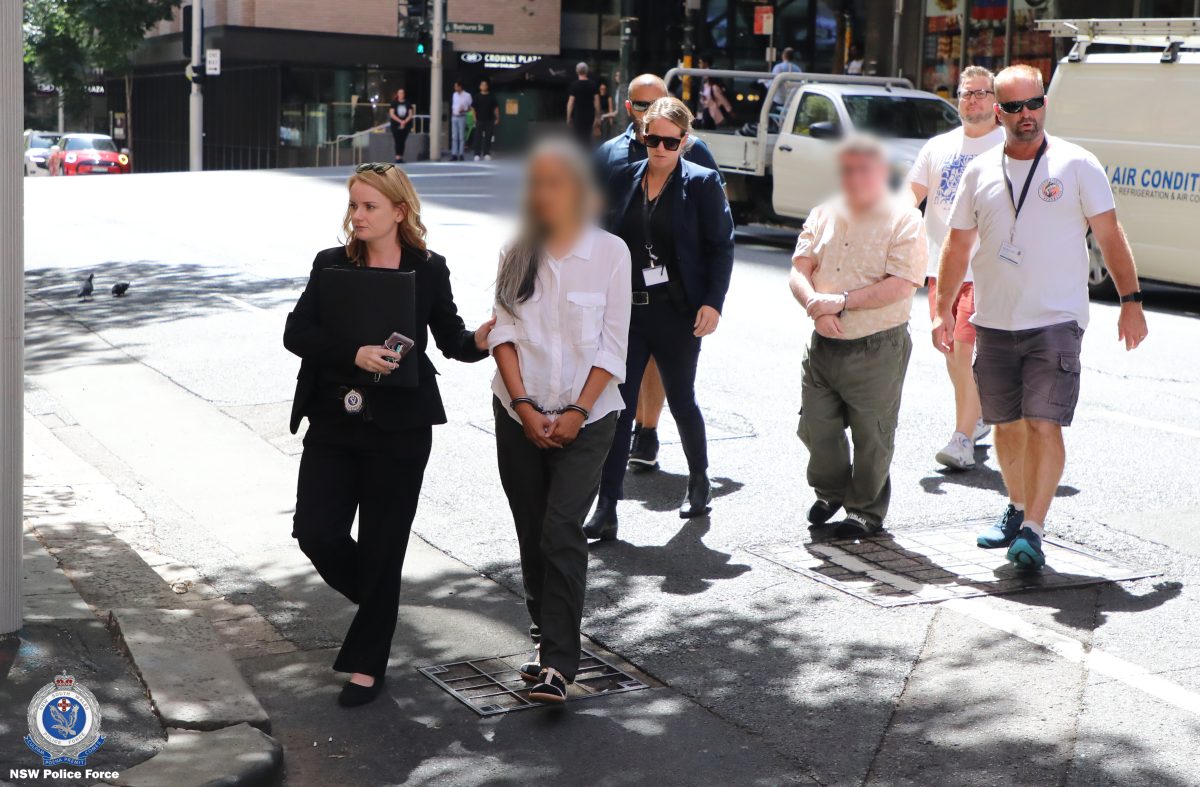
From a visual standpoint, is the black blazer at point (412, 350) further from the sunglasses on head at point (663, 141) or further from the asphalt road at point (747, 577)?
the sunglasses on head at point (663, 141)

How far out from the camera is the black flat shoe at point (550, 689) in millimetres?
4680

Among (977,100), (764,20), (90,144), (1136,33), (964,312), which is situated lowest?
(964,312)

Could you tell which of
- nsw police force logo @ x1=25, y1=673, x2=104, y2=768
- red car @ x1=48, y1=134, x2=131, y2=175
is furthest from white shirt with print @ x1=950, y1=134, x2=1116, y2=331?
red car @ x1=48, y1=134, x2=131, y2=175

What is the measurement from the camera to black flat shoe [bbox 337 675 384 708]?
4.79 metres

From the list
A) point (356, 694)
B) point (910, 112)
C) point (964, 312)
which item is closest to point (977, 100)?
point (964, 312)

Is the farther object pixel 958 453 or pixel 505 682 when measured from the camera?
pixel 958 453

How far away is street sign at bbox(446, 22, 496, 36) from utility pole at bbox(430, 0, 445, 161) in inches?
130

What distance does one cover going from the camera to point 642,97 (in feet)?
23.5

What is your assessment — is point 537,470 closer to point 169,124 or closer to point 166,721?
point 166,721

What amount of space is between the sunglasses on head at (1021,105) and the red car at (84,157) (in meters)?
36.6

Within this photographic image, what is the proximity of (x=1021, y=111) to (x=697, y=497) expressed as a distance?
224cm

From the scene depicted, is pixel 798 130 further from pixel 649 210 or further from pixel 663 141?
pixel 663 141

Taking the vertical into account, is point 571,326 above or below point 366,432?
above

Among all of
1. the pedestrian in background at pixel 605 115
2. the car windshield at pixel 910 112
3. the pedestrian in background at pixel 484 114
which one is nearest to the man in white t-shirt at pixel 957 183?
the pedestrian in background at pixel 605 115
